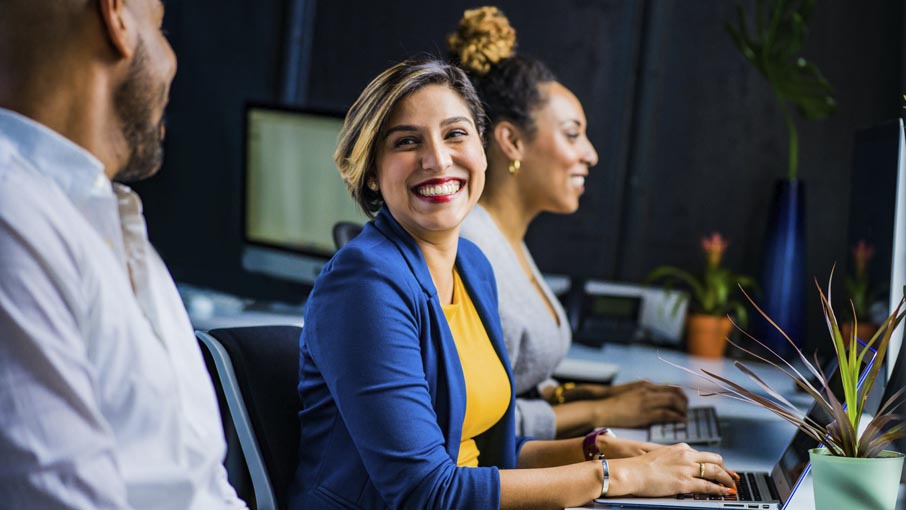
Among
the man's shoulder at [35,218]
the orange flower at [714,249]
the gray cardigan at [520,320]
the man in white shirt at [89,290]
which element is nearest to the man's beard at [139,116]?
the man in white shirt at [89,290]

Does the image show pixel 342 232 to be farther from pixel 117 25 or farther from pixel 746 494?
pixel 117 25

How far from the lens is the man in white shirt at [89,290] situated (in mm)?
766

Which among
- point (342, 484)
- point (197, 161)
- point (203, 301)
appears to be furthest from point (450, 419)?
point (197, 161)

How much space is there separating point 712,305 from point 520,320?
48.3 inches

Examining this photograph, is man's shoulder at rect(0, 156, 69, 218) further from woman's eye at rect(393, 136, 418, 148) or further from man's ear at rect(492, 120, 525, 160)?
man's ear at rect(492, 120, 525, 160)

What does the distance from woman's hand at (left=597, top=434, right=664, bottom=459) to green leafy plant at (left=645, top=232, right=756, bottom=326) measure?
1.49 metres

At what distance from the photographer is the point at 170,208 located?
12.3ft

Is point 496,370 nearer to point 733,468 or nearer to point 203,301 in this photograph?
point 733,468

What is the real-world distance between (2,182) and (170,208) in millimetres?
3022

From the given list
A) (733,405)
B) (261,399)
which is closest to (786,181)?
(733,405)

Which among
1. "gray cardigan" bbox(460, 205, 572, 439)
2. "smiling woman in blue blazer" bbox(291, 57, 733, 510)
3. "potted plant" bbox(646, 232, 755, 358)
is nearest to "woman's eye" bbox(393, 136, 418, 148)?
"smiling woman in blue blazer" bbox(291, 57, 733, 510)

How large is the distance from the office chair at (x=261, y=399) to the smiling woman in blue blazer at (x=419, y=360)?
1.5 inches

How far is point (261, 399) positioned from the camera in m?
1.49

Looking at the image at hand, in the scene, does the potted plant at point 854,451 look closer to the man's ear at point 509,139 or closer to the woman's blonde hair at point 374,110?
the woman's blonde hair at point 374,110
